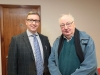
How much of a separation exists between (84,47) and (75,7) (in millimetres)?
1609

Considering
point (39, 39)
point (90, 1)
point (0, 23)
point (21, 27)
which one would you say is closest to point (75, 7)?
point (90, 1)

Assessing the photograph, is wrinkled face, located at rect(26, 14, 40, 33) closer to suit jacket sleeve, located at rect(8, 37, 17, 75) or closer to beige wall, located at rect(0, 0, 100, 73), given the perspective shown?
suit jacket sleeve, located at rect(8, 37, 17, 75)

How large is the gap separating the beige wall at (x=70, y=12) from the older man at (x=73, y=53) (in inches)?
48.5

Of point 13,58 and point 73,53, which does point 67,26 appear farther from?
point 13,58

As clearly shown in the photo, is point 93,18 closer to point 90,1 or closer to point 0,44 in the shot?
point 90,1

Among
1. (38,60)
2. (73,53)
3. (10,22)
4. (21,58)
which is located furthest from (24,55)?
(10,22)

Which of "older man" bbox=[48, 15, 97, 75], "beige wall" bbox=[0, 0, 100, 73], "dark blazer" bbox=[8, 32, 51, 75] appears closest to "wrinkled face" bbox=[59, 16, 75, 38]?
"older man" bbox=[48, 15, 97, 75]

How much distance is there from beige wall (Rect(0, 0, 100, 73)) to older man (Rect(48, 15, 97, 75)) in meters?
1.23

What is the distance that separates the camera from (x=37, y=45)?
1582 mm

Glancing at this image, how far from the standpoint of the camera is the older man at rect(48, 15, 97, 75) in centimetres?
130

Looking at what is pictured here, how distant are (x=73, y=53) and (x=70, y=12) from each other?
156 centimetres

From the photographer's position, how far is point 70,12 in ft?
8.95

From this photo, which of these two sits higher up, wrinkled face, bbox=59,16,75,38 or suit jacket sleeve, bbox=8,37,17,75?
wrinkled face, bbox=59,16,75,38

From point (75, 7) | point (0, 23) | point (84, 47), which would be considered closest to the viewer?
point (84, 47)
